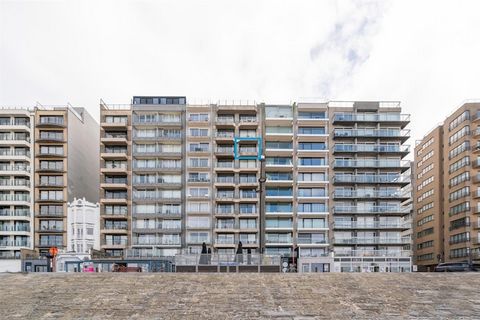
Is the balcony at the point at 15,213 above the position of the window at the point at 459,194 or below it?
below

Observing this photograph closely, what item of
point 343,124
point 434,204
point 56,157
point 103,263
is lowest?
point 103,263

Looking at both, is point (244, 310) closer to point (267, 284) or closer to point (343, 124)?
point (267, 284)

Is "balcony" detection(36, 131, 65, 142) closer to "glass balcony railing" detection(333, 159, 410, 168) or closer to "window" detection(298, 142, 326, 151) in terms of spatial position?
"window" detection(298, 142, 326, 151)

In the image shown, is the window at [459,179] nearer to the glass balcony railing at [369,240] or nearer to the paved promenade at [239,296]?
the glass balcony railing at [369,240]

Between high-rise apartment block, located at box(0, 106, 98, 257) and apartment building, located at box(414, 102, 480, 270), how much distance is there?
68260 millimetres

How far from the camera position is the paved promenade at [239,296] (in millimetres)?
24781


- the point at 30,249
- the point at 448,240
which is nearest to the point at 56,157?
the point at 30,249

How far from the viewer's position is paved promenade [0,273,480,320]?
24.8 m

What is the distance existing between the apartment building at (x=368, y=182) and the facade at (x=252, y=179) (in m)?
0.17

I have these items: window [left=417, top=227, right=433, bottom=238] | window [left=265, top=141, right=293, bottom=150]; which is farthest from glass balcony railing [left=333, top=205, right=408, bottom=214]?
window [left=417, top=227, right=433, bottom=238]

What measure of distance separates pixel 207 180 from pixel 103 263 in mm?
21160

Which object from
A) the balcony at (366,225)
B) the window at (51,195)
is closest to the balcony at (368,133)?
the balcony at (366,225)

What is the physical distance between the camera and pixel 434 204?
301 feet

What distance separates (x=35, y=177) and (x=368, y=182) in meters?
56.5
